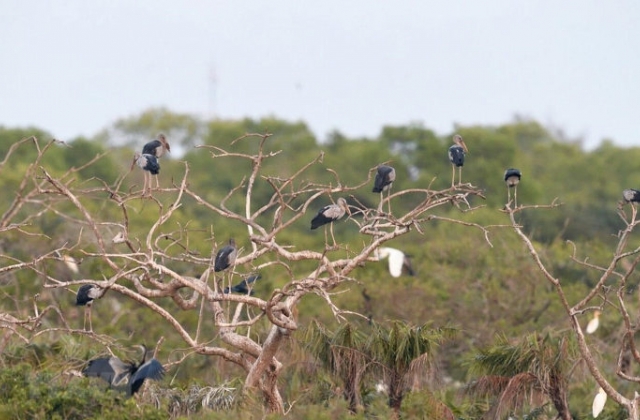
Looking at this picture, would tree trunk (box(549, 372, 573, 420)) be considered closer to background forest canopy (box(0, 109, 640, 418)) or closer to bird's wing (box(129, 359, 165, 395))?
background forest canopy (box(0, 109, 640, 418))

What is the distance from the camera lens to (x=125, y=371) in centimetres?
1192

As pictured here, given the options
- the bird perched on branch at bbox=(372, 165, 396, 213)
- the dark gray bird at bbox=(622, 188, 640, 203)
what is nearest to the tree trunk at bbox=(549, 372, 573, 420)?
the dark gray bird at bbox=(622, 188, 640, 203)

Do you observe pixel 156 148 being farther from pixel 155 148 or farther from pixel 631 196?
pixel 631 196

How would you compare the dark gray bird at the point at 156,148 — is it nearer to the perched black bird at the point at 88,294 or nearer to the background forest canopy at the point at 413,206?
the background forest canopy at the point at 413,206

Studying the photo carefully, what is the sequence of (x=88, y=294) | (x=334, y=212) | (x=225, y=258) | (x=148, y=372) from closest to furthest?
(x=148, y=372), (x=225, y=258), (x=88, y=294), (x=334, y=212)

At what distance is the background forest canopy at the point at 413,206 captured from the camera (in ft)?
75.9

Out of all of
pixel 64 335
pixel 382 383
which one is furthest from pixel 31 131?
pixel 382 383

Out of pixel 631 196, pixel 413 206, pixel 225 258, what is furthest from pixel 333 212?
pixel 413 206

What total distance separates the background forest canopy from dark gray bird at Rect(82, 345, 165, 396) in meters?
1.18

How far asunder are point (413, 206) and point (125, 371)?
33268mm

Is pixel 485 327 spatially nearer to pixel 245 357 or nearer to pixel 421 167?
pixel 245 357

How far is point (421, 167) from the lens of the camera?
5344 cm

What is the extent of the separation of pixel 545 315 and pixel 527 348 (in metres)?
10.7

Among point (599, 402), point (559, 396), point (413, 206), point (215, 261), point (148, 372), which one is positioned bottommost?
point (413, 206)
